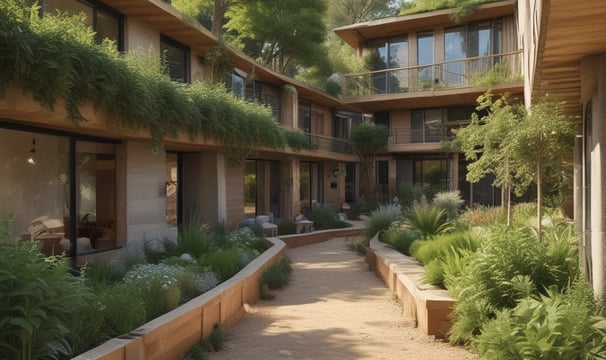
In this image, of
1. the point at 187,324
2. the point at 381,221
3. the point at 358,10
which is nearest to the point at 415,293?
the point at 187,324

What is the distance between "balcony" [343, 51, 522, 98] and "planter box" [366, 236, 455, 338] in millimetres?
14525

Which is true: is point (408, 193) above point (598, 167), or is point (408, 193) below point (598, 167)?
below

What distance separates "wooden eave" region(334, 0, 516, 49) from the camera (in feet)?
79.9

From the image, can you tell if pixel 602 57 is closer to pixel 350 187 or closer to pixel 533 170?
pixel 533 170

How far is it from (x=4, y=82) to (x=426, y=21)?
22813 millimetres

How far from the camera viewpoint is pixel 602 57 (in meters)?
5.84

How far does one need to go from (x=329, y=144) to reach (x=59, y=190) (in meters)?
17.1

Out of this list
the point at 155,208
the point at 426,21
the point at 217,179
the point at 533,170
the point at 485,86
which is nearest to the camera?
the point at 533,170

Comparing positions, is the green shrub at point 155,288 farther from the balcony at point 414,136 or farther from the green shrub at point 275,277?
the balcony at point 414,136

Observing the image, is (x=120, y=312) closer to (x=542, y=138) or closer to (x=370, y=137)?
(x=542, y=138)

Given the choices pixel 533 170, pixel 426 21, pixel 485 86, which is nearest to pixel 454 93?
pixel 485 86

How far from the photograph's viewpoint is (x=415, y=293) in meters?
7.43

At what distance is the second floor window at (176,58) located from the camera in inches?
586

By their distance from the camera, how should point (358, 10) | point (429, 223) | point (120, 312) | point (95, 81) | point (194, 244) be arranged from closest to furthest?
point (120, 312)
point (95, 81)
point (194, 244)
point (429, 223)
point (358, 10)
